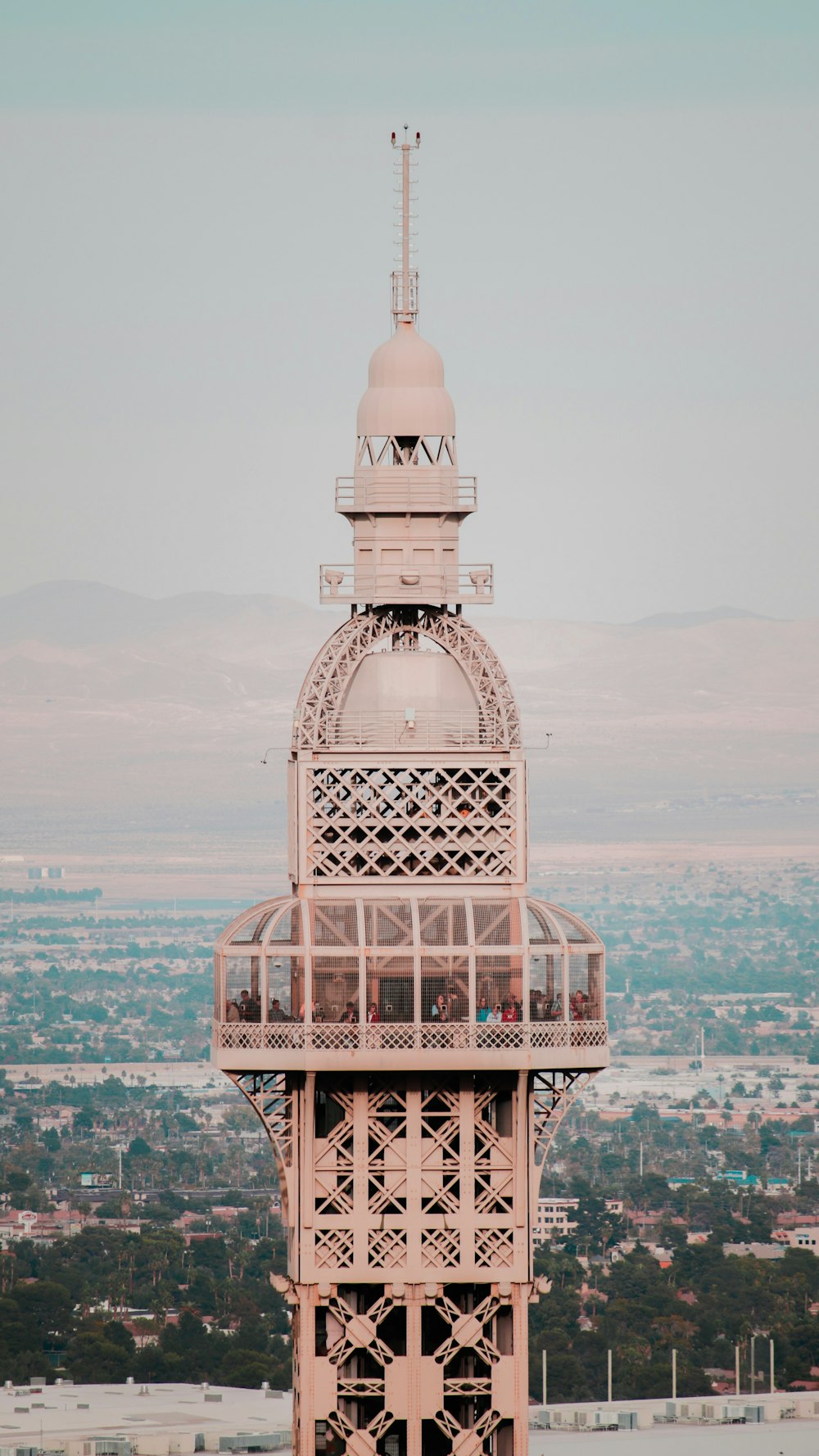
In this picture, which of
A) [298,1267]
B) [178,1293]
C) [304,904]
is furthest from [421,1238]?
[178,1293]

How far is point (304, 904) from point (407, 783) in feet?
5.21

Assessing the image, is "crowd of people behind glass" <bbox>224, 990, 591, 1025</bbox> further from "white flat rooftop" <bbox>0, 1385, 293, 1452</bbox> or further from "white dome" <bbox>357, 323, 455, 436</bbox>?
"white flat rooftop" <bbox>0, 1385, 293, 1452</bbox>

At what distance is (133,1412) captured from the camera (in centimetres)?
10731

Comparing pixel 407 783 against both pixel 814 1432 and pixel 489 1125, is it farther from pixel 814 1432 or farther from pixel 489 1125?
pixel 814 1432

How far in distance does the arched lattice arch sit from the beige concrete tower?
0.02m

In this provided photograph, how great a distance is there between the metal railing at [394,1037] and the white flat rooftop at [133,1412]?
226 feet

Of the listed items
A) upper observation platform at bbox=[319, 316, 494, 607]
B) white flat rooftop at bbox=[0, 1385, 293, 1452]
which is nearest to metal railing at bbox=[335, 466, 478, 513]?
A: upper observation platform at bbox=[319, 316, 494, 607]

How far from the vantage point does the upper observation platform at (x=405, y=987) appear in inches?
1222

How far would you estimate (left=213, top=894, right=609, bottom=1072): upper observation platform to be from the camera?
31.0 metres

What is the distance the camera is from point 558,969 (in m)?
31.8

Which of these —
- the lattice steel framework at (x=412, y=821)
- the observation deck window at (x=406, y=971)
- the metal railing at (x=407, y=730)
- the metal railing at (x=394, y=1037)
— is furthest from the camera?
the metal railing at (x=407, y=730)

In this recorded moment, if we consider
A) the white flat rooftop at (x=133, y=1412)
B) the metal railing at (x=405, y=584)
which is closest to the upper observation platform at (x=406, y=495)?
the metal railing at (x=405, y=584)

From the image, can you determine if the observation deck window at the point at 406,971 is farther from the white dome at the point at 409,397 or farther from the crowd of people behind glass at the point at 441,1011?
the white dome at the point at 409,397

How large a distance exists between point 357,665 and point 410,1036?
3962mm
